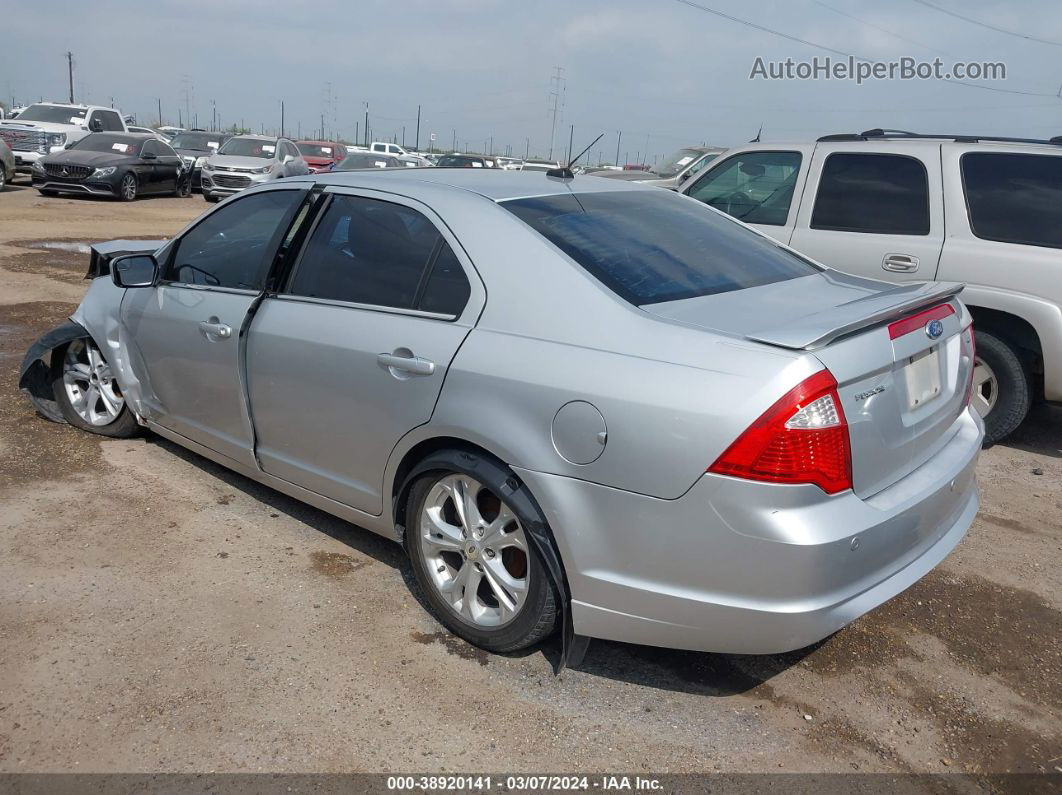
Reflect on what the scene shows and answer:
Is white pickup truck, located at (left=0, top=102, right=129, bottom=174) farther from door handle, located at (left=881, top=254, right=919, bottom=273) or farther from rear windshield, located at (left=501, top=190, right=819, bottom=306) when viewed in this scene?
rear windshield, located at (left=501, top=190, right=819, bottom=306)

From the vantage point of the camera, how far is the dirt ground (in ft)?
9.01

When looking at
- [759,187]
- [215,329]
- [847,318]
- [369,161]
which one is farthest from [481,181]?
[369,161]

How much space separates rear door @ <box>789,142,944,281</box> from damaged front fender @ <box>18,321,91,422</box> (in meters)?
4.69

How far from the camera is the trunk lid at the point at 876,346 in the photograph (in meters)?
2.62

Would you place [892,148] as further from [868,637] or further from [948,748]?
[948,748]

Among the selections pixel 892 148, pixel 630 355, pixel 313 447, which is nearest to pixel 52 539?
pixel 313 447

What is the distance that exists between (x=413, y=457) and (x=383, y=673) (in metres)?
0.78

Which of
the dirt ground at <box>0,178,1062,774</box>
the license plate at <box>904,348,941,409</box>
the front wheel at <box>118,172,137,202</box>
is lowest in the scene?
the dirt ground at <box>0,178,1062,774</box>

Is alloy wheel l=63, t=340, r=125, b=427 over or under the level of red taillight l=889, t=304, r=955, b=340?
under

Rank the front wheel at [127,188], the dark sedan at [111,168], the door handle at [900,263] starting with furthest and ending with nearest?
the front wheel at [127,188] < the dark sedan at [111,168] < the door handle at [900,263]

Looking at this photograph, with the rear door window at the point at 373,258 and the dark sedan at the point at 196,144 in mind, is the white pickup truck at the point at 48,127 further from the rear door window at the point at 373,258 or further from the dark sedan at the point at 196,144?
the rear door window at the point at 373,258

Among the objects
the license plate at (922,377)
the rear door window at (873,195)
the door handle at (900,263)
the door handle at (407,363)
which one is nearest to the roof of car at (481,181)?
the door handle at (407,363)

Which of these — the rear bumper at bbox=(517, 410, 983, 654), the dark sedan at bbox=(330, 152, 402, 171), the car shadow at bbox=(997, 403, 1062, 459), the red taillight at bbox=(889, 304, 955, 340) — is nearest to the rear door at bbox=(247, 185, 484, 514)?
the rear bumper at bbox=(517, 410, 983, 654)

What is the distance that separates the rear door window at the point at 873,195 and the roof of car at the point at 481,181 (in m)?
2.56
